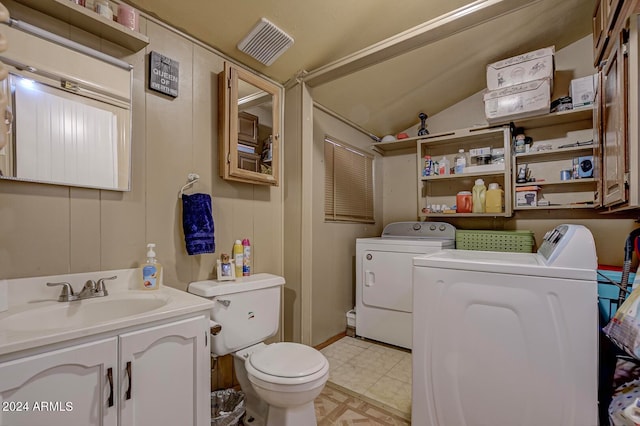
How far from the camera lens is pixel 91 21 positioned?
1.24 m

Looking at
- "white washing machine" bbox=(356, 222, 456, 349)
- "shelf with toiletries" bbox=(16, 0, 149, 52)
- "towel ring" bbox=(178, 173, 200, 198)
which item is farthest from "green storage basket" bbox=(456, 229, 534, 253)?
"shelf with toiletries" bbox=(16, 0, 149, 52)

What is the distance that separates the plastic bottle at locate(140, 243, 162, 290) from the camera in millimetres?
1357

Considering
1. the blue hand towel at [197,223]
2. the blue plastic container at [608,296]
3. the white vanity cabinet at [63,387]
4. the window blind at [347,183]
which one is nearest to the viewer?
the white vanity cabinet at [63,387]

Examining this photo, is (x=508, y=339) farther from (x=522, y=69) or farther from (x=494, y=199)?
(x=522, y=69)

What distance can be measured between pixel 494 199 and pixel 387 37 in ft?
5.15

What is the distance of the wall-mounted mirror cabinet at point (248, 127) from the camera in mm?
1746

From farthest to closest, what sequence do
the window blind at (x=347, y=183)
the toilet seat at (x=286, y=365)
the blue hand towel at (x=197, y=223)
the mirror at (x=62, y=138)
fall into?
1. the window blind at (x=347, y=183)
2. the blue hand towel at (x=197, y=223)
3. the toilet seat at (x=286, y=365)
4. the mirror at (x=62, y=138)

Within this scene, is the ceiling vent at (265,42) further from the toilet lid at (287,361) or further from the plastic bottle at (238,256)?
the toilet lid at (287,361)

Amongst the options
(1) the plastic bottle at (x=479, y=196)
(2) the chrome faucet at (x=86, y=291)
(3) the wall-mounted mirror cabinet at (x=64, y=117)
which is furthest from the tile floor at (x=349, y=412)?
(1) the plastic bottle at (x=479, y=196)

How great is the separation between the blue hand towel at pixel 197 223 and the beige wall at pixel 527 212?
226 cm

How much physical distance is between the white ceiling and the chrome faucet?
1316 millimetres

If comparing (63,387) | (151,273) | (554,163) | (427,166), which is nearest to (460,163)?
(427,166)

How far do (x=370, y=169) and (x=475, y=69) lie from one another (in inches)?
51.4

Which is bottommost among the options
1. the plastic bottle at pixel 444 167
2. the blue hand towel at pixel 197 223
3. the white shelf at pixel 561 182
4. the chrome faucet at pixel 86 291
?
the chrome faucet at pixel 86 291
